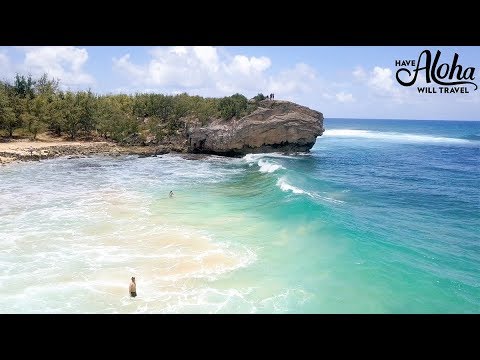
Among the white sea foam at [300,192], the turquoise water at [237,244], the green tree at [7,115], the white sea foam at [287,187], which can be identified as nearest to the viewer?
the turquoise water at [237,244]

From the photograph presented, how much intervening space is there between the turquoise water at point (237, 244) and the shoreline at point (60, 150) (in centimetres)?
591

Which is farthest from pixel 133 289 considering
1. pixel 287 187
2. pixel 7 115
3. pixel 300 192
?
pixel 7 115

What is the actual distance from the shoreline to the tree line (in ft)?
8.08

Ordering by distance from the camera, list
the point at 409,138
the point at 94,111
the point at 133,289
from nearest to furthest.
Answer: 1. the point at 133,289
2. the point at 94,111
3. the point at 409,138

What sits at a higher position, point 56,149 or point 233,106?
point 233,106

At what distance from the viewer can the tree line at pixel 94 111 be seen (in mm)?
48459

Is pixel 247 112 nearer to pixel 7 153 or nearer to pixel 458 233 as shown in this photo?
pixel 7 153

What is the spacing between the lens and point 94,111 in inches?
2109

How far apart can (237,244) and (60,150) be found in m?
34.2

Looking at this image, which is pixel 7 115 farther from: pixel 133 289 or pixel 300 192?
pixel 133 289

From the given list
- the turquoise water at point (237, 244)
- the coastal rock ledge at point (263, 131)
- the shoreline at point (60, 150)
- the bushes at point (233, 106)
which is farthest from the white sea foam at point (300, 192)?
the shoreline at point (60, 150)

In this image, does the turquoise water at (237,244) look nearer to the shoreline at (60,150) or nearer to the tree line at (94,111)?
the shoreline at (60,150)

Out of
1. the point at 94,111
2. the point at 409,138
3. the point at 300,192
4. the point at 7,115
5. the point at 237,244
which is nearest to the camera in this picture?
the point at 237,244

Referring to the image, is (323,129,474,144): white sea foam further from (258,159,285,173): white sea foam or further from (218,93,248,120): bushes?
(258,159,285,173): white sea foam
